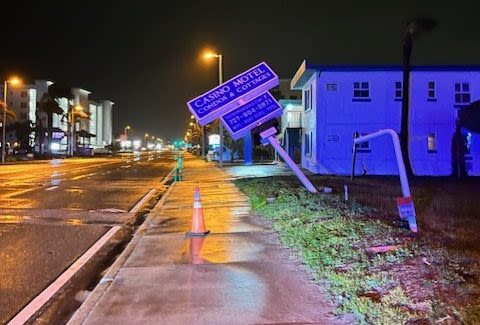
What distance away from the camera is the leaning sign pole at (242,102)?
1478 cm

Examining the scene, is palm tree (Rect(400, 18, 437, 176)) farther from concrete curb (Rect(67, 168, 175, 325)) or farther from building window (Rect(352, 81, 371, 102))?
concrete curb (Rect(67, 168, 175, 325))

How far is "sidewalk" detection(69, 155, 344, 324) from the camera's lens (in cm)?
586

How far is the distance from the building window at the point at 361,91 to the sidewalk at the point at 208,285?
2150 cm

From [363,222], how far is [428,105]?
2335cm

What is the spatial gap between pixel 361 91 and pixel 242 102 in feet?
58.4

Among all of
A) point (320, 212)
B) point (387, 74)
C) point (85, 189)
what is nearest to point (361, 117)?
point (387, 74)

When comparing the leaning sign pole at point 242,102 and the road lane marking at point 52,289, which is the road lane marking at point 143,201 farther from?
the road lane marking at point 52,289

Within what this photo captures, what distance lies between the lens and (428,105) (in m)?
31.4

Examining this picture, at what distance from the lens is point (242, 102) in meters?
15.2

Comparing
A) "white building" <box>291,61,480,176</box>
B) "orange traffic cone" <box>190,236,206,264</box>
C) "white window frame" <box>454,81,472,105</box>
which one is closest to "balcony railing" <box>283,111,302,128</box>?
"white building" <box>291,61,480,176</box>

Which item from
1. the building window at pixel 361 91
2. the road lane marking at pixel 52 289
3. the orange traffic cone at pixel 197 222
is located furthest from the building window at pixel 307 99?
the road lane marking at pixel 52 289

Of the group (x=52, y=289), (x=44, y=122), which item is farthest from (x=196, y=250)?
(x=44, y=122)

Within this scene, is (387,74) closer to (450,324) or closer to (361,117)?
(361,117)

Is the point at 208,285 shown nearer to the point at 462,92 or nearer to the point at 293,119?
the point at 462,92
